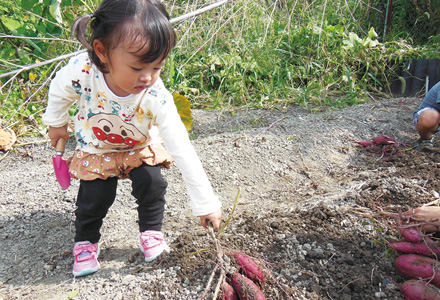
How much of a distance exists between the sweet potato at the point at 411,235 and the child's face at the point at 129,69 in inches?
48.3

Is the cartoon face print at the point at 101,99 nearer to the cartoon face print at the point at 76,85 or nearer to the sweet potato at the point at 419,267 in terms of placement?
the cartoon face print at the point at 76,85

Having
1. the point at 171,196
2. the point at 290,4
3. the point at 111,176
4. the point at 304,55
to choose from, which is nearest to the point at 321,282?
the point at 111,176

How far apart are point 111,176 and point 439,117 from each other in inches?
97.6

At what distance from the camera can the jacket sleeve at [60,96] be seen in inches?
Result: 65.4

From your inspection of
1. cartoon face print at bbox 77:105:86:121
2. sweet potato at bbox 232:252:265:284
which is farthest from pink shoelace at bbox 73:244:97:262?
sweet potato at bbox 232:252:265:284

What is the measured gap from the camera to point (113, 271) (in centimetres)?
176

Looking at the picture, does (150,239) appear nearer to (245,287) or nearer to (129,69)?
(245,287)

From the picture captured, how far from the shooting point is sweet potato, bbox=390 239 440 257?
5.16 ft

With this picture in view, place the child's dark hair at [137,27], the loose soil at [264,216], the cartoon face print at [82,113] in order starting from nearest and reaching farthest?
1. the child's dark hair at [137,27]
2. the loose soil at [264,216]
3. the cartoon face print at [82,113]

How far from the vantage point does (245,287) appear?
1.48 meters

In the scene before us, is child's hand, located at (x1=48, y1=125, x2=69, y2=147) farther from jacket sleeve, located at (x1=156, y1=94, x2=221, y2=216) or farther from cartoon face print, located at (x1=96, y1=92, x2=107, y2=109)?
jacket sleeve, located at (x1=156, y1=94, x2=221, y2=216)

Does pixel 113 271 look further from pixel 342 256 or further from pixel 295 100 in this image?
pixel 295 100

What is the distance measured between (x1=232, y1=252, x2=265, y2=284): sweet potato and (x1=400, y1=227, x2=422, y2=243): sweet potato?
0.64 m

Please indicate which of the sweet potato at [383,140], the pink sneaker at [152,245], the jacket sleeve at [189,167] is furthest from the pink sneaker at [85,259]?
the sweet potato at [383,140]
